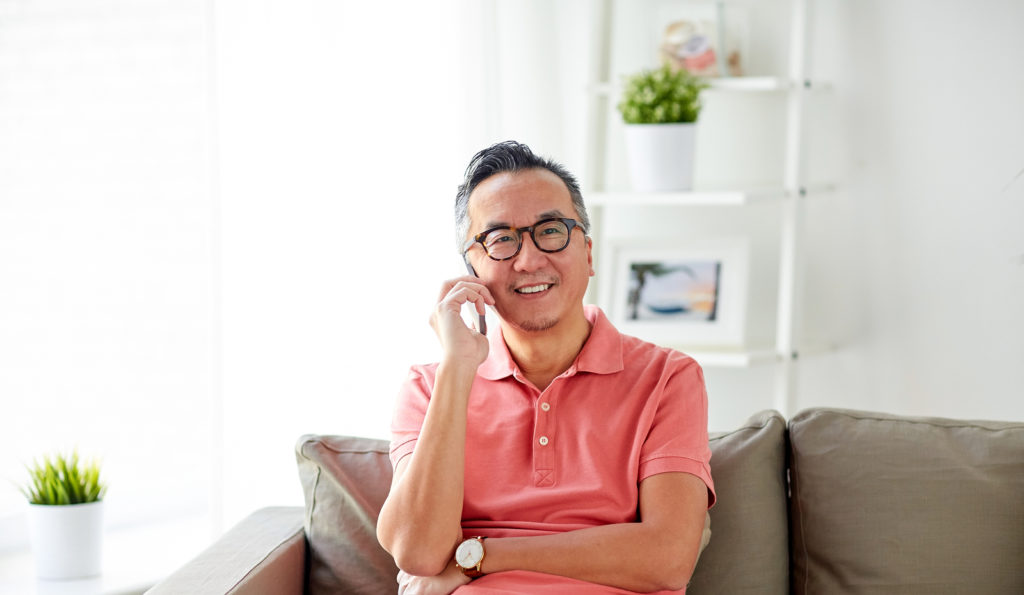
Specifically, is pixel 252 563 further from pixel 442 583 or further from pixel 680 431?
pixel 680 431

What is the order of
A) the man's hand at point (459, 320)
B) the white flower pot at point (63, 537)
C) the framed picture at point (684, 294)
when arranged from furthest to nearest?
the framed picture at point (684, 294) < the white flower pot at point (63, 537) < the man's hand at point (459, 320)

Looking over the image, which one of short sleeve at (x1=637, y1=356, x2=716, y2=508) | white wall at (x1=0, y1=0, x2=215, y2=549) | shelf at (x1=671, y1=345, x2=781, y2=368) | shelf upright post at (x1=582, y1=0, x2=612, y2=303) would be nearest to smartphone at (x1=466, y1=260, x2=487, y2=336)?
short sleeve at (x1=637, y1=356, x2=716, y2=508)

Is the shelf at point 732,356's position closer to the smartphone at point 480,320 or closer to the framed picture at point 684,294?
the framed picture at point 684,294

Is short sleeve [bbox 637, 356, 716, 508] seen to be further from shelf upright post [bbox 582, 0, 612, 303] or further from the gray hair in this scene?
shelf upright post [bbox 582, 0, 612, 303]

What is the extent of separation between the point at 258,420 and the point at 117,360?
0.63m

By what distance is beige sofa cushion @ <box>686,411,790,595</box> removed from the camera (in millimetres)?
1965

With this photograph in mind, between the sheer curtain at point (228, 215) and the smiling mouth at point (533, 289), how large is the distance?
0.76 meters

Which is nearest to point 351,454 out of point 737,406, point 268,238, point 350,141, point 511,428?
point 511,428

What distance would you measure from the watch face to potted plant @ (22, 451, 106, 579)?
1.08 m

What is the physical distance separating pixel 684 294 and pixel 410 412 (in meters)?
1.12

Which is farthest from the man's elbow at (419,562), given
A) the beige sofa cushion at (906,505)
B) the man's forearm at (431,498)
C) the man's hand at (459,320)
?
the beige sofa cushion at (906,505)

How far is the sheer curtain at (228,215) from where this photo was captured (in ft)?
7.99

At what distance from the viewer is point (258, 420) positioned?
2.47 m

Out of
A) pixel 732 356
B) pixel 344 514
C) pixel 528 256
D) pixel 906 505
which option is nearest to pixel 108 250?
pixel 344 514
